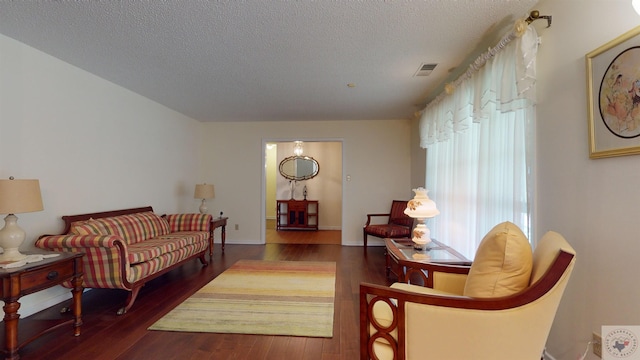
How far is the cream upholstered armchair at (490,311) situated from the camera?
1.12 meters

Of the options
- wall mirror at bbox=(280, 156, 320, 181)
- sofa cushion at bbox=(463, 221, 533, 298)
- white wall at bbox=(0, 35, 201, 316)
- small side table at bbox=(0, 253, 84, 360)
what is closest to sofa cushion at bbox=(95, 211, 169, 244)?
white wall at bbox=(0, 35, 201, 316)

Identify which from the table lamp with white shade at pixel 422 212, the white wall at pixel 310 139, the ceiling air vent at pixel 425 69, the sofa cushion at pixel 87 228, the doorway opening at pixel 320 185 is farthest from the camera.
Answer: the doorway opening at pixel 320 185

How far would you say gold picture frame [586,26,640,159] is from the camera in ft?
4.02

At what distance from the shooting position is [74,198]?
2.89 m

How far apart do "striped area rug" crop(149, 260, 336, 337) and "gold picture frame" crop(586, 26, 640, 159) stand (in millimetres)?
2070

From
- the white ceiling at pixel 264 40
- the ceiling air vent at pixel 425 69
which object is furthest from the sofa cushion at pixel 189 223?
the ceiling air vent at pixel 425 69

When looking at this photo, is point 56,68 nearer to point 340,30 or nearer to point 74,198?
point 74,198

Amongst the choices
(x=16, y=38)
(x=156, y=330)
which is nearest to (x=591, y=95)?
(x=156, y=330)

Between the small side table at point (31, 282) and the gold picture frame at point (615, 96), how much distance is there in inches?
137

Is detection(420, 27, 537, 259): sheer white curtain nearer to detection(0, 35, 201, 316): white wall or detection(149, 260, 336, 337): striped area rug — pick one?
detection(149, 260, 336, 337): striped area rug

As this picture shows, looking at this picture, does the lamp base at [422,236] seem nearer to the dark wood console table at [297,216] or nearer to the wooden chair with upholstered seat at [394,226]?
the wooden chair with upholstered seat at [394,226]

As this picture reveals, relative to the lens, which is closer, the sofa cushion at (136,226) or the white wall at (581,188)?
the white wall at (581,188)

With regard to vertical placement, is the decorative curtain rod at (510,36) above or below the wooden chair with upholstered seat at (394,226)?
above

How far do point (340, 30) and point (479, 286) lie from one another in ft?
6.50
